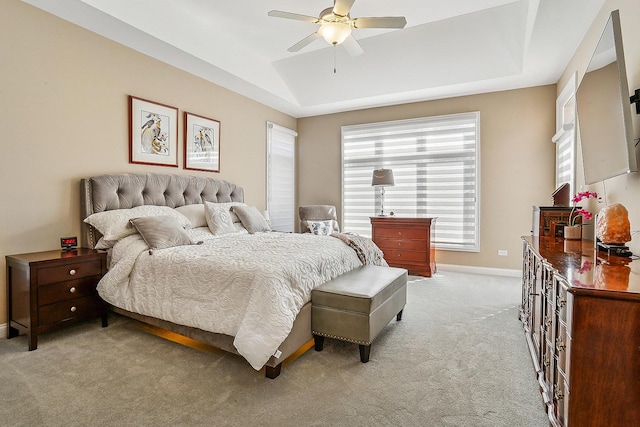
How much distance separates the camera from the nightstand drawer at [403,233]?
4.88 m

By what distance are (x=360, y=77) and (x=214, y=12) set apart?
2.20 meters

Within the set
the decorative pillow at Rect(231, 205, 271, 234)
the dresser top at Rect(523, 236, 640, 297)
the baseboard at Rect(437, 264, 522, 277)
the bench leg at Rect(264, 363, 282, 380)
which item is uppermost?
the decorative pillow at Rect(231, 205, 271, 234)

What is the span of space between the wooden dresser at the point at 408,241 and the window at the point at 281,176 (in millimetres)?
1718

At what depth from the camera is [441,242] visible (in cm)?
529

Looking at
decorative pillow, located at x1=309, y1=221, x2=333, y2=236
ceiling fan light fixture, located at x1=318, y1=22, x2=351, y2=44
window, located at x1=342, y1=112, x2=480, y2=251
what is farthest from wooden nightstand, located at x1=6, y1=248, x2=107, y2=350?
window, located at x1=342, y1=112, x2=480, y2=251

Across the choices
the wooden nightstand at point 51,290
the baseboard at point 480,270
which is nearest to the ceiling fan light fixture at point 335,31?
the wooden nightstand at point 51,290

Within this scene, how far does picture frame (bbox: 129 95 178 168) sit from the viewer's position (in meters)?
3.60

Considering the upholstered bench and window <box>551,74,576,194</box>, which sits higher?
window <box>551,74,576,194</box>

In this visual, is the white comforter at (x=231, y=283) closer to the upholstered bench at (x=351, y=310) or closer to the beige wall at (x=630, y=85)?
the upholstered bench at (x=351, y=310)

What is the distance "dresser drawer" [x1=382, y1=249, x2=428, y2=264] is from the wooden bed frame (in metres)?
2.40

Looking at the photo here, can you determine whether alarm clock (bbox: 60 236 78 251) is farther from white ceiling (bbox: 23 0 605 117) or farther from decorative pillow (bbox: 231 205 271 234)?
white ceiling (bbox: 23 0 605 117)

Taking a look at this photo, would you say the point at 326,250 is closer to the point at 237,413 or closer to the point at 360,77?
the point at 237,413

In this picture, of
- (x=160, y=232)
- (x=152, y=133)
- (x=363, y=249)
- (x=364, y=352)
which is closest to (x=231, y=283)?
(x=364, y=352)

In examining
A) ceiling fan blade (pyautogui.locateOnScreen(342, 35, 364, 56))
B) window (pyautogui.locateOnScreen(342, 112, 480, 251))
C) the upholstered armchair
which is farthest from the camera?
the upholstered armchair
